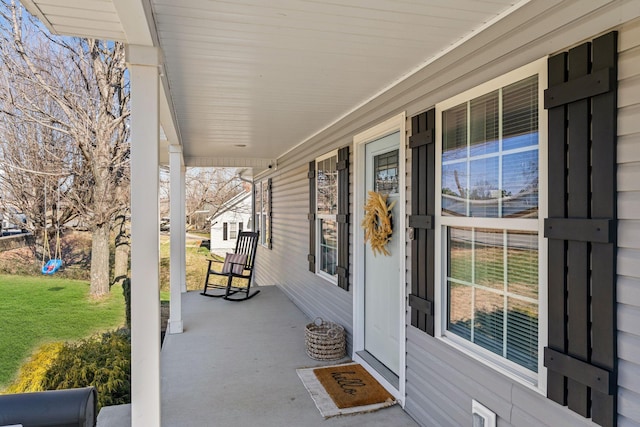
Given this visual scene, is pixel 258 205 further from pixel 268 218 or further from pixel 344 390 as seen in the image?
pixel 344 390

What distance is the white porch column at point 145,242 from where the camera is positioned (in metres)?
2.09

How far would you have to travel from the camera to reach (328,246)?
491cm

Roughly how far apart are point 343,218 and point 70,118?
7166mm

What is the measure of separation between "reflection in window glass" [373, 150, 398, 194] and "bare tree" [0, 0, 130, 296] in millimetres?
6851

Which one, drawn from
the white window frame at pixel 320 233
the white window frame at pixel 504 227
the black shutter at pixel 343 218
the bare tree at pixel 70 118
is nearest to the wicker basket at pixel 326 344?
the black shutter at pixel 343 218

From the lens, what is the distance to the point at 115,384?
419cm

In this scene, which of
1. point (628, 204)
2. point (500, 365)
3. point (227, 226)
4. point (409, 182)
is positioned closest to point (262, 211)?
point (409, 182)

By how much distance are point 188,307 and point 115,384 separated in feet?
6.54

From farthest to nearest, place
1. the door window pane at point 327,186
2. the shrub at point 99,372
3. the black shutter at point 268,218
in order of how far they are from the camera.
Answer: the black shutter at point 268,218 < the door window pane at point 327,186 < the shrub at point 99,372

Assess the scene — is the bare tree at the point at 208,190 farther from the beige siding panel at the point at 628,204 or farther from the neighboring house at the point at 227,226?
the beige siding panel at the point at 628,204

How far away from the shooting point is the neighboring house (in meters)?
18.0

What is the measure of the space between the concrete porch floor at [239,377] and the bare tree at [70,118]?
177 inches

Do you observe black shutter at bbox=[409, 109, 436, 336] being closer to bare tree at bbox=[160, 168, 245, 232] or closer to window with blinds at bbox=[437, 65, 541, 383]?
window with blinds at bbox=[437, 65, 541, 383]

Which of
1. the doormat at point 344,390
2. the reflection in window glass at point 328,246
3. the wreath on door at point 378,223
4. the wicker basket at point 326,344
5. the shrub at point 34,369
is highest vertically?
the wreath on door at point 378,223
